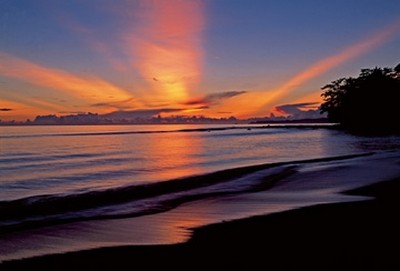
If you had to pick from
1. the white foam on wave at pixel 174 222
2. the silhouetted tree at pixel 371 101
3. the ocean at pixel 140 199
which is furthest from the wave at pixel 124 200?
the silhouetted tree at pixel 371 101

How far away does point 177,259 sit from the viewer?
7523 millimetres

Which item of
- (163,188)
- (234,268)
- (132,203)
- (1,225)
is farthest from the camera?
(163,188)

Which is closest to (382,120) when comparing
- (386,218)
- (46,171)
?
(46,171)

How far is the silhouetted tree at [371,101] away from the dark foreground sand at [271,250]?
324 feet

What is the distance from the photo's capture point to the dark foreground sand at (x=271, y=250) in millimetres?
6906

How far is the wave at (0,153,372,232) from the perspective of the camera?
42.0 feet

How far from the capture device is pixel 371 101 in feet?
373

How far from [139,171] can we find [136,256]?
61.6 feet

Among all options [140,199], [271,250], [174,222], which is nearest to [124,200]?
[140,199]

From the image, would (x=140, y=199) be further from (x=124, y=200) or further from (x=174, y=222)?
(x=174, y=222)

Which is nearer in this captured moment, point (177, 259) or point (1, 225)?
point (177, 259)

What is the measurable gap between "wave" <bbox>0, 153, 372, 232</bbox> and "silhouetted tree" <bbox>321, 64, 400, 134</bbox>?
89.3 m

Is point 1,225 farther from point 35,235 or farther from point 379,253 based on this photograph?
point 379,253

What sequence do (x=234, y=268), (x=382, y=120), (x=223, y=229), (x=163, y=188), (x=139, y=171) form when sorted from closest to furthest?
(x=234, y=268) < (x=223, y=229) < (x=163, y=188) < (x=139, y=171) < (x=382, y=120)
